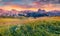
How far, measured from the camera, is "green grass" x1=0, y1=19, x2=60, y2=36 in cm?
236

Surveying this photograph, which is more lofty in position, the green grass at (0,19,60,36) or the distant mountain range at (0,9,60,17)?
the distant mountain range at (0,9,60,17)

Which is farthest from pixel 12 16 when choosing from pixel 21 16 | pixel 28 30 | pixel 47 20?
pixel 47 20

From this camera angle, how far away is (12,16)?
2.45m

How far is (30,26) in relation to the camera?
2.40m

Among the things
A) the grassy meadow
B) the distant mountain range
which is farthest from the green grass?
the distant mountain range

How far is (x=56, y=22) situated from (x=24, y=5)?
1.68 feet

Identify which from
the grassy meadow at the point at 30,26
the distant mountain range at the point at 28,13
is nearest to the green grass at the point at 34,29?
the grassy meadow at the point at 30,26

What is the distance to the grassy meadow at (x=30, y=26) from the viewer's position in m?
2.36

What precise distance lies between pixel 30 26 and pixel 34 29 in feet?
0.23

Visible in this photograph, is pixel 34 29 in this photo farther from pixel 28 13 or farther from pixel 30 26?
pixel 28 13

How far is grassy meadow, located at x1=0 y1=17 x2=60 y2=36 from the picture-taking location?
93.0 inches

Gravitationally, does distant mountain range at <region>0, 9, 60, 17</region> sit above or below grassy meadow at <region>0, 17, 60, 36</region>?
above

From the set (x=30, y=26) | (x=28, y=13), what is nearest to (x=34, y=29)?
(x=30, y=26)

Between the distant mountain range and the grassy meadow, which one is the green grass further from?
the distant mountain range
